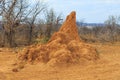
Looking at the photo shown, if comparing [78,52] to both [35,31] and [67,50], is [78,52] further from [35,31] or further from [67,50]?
[35,31]

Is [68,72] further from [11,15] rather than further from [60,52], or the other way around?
[11,15]

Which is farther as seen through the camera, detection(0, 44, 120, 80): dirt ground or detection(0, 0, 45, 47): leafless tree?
detection(0, 0, 45, 47): leafless tree

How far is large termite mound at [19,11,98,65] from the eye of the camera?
12.7 metres

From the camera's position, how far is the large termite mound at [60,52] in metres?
12.7

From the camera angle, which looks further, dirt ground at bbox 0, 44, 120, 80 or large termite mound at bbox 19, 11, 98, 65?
large termite mound at bbox 19, 11, 98, 65

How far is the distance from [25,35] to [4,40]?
18.8 feet

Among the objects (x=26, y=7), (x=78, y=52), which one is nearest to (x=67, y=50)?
(x=78, y=52)

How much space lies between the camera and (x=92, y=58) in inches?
524

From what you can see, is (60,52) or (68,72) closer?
(68,72)

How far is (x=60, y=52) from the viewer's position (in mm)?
12773

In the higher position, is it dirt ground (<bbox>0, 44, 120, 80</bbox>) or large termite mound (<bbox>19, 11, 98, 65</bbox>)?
large termite mound (<bbox>19, 11, 98, 65</bbox>)

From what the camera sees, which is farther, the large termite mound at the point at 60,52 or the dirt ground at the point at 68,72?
the large termite mound at the point at 60,52

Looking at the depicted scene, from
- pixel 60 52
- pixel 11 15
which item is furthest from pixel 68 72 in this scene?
pixel 11 15

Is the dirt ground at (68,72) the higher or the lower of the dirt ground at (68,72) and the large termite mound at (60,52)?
the lower
